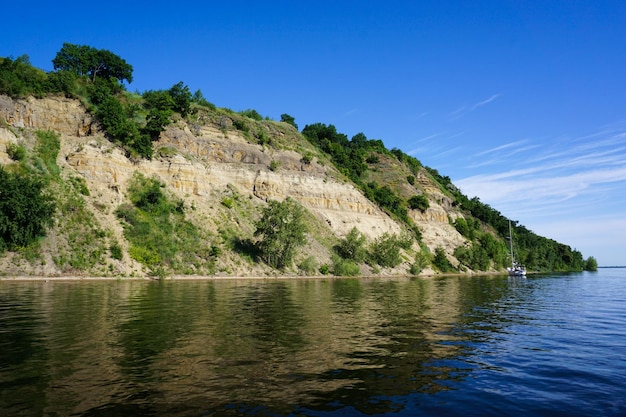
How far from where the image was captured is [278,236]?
62562mm

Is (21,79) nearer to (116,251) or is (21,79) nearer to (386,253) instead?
(116,251)

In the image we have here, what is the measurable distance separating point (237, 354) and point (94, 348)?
15.2ft

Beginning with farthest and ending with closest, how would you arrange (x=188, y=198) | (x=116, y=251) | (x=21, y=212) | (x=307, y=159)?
(x=307, y=159) < (x=188, y=198) < (x=116, y=251) < (x=21, y=212)

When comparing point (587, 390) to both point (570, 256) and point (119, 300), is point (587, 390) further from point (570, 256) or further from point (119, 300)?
point (570, 256)

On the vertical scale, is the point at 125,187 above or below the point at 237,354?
above

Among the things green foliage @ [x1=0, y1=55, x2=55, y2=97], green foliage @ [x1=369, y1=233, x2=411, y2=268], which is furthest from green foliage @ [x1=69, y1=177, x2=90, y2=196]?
green foliage @ [x1=369, y1=233, x2=411, y2=268]

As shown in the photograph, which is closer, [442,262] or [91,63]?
[91,63]

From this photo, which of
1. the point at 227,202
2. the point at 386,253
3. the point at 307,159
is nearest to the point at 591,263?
the point at 386,253

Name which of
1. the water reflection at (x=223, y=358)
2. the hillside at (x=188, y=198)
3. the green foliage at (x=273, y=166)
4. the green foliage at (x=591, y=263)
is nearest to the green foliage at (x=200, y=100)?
the hillside at (x=188, y=198)

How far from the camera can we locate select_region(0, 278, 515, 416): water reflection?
8305 millimetres

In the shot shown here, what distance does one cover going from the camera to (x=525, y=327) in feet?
61.5

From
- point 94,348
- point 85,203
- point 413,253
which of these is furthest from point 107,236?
point 413,253

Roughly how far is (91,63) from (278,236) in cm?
5742

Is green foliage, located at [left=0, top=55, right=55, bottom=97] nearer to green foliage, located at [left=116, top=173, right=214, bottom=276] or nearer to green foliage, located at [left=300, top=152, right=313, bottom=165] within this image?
green foliage, located at [left=116, top=173, right=214, bottom=276]
